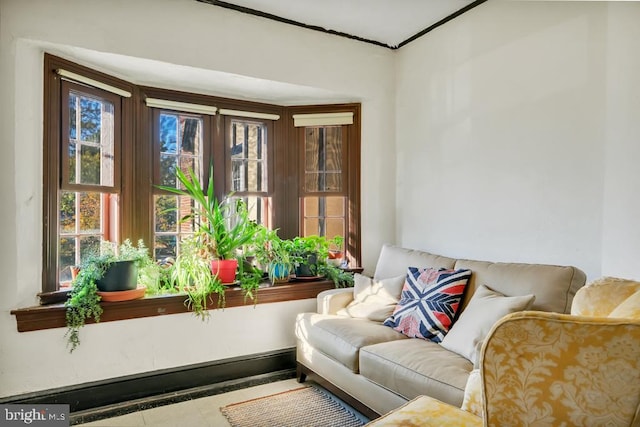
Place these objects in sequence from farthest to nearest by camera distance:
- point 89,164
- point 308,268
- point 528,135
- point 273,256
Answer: point 308,268 → point 273,256 → point 89,164 → point 528,135

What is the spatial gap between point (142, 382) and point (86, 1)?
2.47m

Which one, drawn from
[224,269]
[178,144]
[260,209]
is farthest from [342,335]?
[178,144]

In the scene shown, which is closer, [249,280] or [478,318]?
[478,318]

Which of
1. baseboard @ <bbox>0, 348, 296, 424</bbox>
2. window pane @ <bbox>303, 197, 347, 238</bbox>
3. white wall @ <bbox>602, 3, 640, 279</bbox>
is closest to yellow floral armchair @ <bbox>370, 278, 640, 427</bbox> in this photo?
white wall @ <bbox>602, 3, 640, 279</bbox>

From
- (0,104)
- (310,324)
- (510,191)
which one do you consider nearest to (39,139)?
(0,104)

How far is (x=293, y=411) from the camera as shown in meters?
2.56

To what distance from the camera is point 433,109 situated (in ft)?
11.0

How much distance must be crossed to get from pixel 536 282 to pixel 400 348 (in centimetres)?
79

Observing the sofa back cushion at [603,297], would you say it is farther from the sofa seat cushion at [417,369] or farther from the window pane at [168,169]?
the window pane at [168,169]

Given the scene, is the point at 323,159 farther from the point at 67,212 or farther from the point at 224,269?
the point at 67,212

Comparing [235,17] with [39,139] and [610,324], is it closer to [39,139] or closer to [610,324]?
[39,139]

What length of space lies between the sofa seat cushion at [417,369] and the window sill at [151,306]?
1051mm

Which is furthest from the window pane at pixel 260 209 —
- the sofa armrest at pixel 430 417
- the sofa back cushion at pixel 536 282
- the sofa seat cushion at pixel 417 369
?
the sofa armrest at pixel 430 417

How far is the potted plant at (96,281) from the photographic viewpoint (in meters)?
2.50
